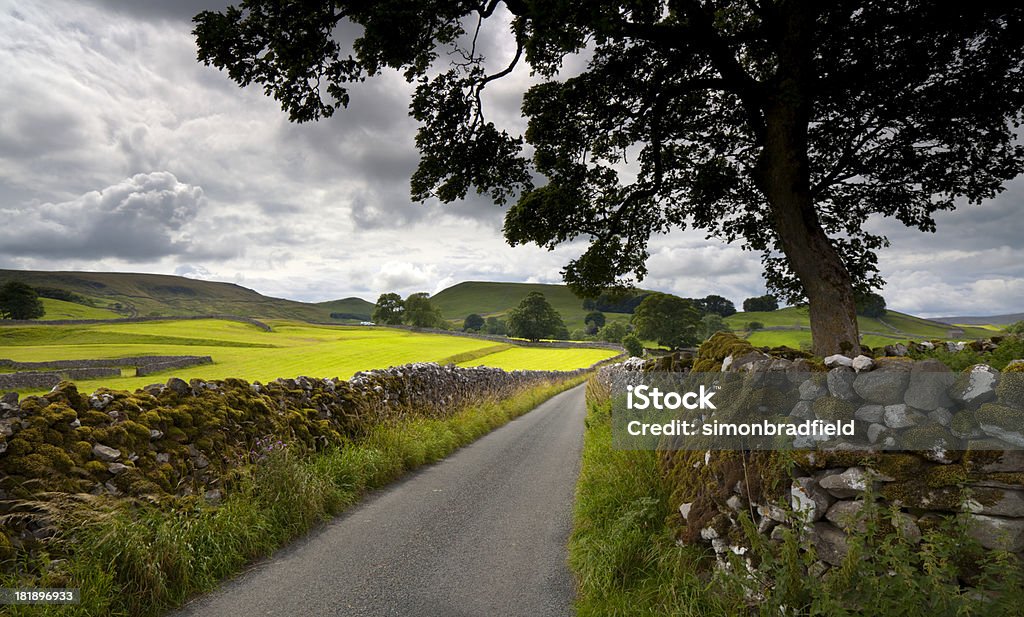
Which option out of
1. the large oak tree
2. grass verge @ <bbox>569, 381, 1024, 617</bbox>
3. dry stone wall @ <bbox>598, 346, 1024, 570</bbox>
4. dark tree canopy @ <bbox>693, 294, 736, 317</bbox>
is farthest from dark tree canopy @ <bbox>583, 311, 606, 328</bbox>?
dry stone wall @ <bbox>598, 346, 1024, 570</bbox>

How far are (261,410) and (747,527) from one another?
6.75 m

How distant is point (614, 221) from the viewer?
1270cm

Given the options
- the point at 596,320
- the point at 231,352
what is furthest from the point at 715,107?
the point at 596,320

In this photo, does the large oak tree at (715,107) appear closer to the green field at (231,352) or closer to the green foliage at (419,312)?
the green field at (231,352)

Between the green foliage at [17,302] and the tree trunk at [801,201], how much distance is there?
111m

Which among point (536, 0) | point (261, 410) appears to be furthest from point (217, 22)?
point (261, 410)

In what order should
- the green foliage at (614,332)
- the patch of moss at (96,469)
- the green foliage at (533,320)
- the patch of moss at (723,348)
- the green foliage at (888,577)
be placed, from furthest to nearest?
the green foliage at (614,332), the green foliage at (533,320), the patch of moss at (723,348), the patch of moss at (96,469), the green foliage at (888,577)

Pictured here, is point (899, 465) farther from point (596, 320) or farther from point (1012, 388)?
point (596, 320)

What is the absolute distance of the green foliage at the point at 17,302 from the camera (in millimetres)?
78562

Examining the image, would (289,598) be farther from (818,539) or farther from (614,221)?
(614,221)

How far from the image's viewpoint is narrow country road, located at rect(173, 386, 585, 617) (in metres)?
4.29

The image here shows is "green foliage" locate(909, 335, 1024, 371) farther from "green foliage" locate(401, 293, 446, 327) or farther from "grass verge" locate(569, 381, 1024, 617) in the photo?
"green foliage" locate(401, 293, 446, 327)

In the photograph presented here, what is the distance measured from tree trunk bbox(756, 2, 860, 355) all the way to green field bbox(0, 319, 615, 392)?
28497mm

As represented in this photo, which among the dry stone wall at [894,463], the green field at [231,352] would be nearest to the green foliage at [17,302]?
the green field at [231,352]
